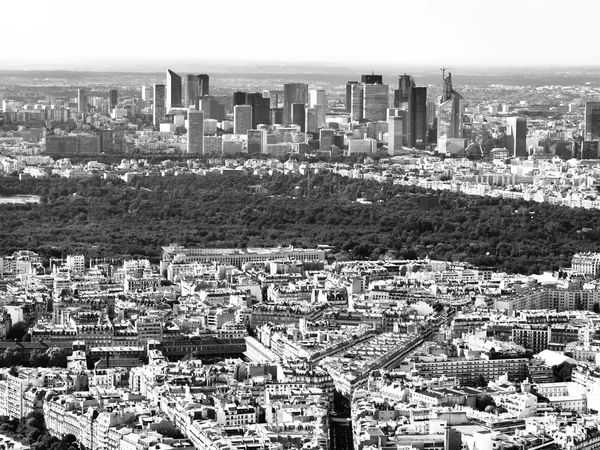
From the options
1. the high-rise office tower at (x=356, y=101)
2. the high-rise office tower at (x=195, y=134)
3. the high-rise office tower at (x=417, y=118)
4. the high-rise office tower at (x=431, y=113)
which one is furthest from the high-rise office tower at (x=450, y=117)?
the high-rise office tower at (x=195, y=134)

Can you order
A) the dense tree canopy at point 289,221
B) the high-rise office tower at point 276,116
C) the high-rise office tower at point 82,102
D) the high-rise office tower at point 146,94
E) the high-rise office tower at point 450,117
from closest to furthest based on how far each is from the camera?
the dense tree canopy at point 289,221, the high-rise office tower at point 450,117, the high-rise office tower at point 276,116, the high-rise office tower at point 82,102, the high-rise office tower at point 146,94

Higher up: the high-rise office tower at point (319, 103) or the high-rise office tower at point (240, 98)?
the high-rise office tower at point (240, 98)

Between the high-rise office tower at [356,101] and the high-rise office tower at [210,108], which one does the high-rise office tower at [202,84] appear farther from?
the high-rise office tower at [356,101]

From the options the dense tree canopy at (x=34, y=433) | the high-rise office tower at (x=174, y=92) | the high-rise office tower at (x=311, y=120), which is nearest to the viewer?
the dense tree canopy at (x=34, y=433)

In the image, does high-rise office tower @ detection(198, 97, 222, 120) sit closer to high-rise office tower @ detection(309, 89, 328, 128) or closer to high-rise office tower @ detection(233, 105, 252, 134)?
high-rise office tower @ detection(309, 89, 328, 128)

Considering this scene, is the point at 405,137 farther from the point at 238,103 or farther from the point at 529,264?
the point at 529,264

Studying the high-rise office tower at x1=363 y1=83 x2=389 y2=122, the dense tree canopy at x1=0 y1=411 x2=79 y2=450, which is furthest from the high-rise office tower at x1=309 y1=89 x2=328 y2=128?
the dense tree canopy at x1=0 y1=411 x2=79 y2=450
